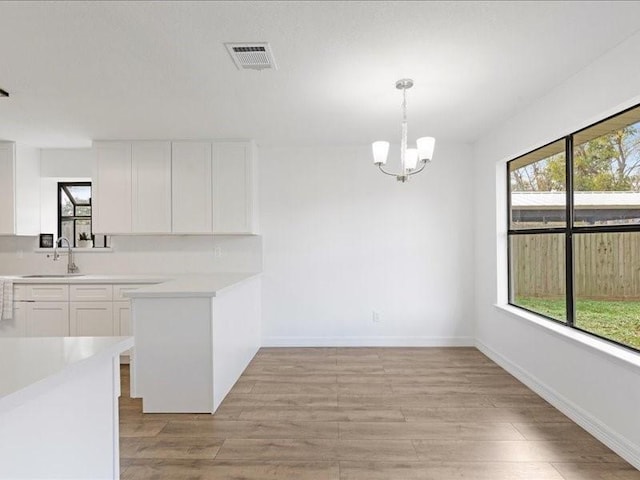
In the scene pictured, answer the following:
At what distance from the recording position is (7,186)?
458cm

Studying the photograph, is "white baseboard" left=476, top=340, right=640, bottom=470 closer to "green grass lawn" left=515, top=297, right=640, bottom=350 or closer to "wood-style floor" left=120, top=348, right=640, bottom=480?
"wood-style floor" left=120, top=348, right=640, bottom=480

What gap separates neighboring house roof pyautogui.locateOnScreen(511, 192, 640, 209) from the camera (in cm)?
259

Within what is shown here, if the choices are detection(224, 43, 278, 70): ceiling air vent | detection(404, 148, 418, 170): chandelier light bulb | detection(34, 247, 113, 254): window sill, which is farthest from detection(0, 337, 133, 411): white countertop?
→ detection(34, 247, 113, 254): window sill

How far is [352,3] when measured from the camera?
6.49ft

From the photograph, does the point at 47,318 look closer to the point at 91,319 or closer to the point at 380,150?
the point at 91,319

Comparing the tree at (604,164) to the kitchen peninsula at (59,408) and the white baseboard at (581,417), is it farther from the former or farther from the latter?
the kitchen peninsula at (59,408)

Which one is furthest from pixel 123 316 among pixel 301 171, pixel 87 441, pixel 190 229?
pixel 87 441

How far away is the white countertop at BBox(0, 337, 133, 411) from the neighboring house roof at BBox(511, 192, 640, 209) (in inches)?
114

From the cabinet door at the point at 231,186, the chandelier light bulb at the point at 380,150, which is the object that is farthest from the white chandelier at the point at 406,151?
the cabinet door at the point at 231,186

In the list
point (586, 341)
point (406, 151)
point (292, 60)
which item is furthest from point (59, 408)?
point (586, 341)

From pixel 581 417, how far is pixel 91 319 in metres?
4.38

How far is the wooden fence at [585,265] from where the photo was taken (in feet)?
8.50

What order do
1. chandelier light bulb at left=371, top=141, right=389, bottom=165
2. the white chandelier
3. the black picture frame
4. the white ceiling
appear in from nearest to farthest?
the white ceiling → the white chandelier → chandelier light bulb at left=371, top=141, right=389, bottom=165 → the black picture frame

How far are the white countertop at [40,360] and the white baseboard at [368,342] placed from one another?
11.4 feet
